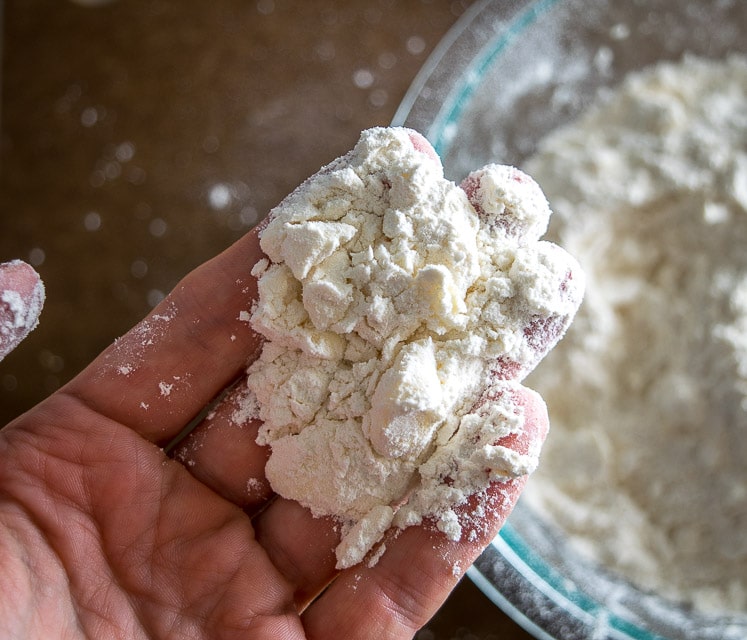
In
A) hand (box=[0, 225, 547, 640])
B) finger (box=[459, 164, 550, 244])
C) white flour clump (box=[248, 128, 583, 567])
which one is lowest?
hand (box=[0, 225, 547, 640])

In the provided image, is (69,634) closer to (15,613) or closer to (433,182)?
(15,613)

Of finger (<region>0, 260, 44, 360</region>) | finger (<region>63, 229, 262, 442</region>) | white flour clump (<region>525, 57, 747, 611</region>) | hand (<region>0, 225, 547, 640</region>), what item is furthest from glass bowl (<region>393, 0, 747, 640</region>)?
finger (<region>0, 260, 44, 360</region>)

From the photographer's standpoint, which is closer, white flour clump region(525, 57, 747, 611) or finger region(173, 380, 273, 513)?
finger region(173, 380, 273, 513)

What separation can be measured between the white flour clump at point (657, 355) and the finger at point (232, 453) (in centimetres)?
51

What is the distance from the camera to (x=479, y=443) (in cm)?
96

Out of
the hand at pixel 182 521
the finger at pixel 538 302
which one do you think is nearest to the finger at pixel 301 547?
the hand at pixel 182 521

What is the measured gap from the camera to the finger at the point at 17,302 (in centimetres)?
92

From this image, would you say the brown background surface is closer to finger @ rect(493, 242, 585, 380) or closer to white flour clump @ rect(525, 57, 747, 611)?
white flour clump @ rect(525, 57, 747, 611)

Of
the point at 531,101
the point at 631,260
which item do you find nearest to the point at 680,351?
the point at 631,260

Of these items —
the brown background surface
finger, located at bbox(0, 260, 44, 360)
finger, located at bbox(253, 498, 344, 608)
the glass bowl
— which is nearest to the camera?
finger, located at bbox(0, 260, 44, 360)

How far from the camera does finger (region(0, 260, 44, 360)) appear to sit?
3.03ft

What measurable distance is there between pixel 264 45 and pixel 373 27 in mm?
228

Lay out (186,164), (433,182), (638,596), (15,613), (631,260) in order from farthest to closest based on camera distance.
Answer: (186,164)
(631,260)
(638,596)
(433,182)
(15,613)

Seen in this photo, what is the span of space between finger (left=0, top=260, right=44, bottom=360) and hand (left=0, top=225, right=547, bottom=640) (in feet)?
0.52
